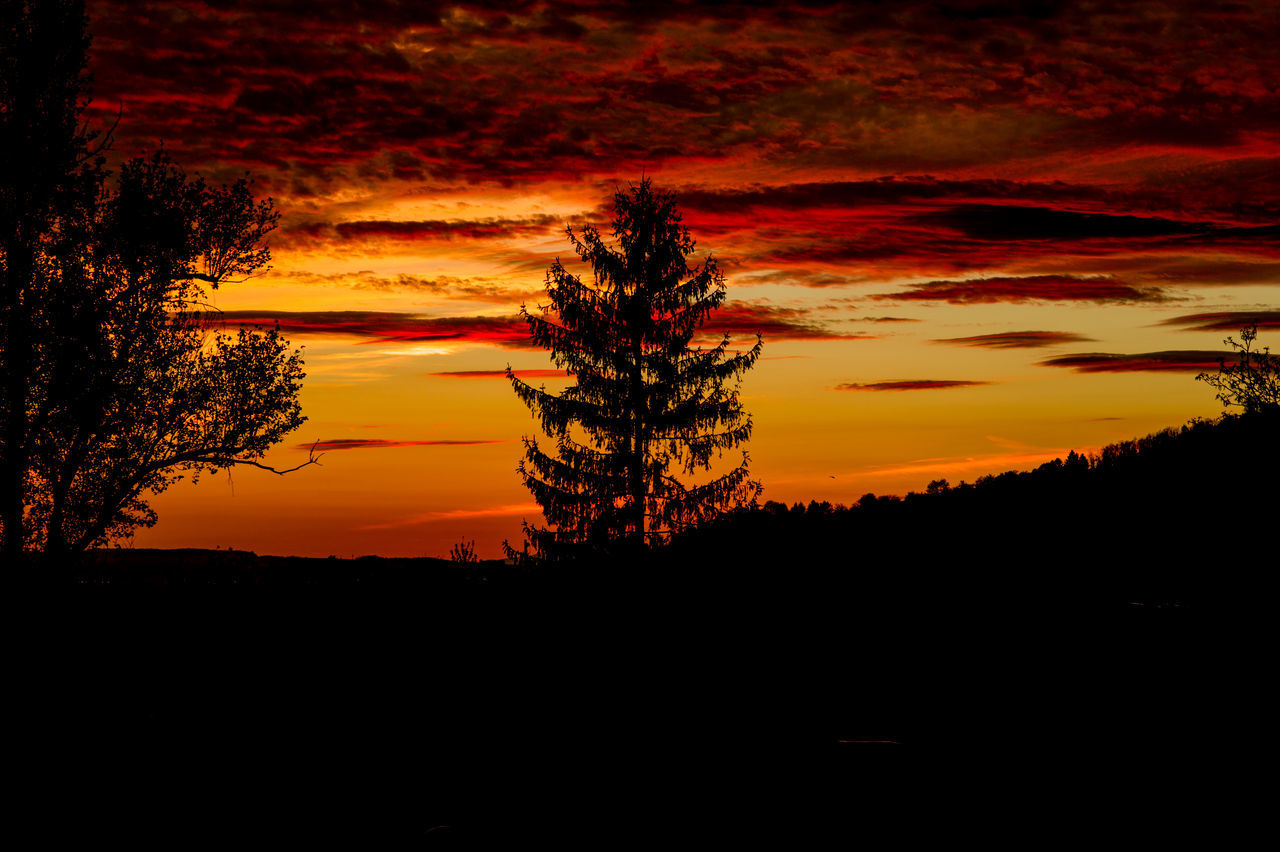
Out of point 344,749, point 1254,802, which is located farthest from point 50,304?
point 1254,802

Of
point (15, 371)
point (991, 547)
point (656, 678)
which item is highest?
point (15, 371)

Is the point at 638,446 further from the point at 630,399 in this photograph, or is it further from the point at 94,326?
the point at 94,326

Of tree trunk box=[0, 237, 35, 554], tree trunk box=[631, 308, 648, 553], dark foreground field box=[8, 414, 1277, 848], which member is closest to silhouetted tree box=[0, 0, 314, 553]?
tree trunk box=[0, 237, 35, 554]

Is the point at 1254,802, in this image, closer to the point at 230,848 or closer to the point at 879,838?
the point at 879,838

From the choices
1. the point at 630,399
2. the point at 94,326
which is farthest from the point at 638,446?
the point at 94,326

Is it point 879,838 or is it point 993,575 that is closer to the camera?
point 879,838

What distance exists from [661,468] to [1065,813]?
24877 mm

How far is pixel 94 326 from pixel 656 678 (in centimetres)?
1745

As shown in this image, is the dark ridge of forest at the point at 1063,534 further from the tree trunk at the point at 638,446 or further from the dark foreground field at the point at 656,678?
the tree trunk at the point at 638,446

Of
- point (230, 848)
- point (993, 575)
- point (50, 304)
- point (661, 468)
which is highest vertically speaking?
point (50, 304)

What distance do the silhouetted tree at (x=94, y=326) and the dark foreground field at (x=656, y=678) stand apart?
6781mm

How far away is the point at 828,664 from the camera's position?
8945 millimetres

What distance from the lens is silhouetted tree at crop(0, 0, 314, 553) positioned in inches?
778

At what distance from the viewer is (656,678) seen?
884cm
